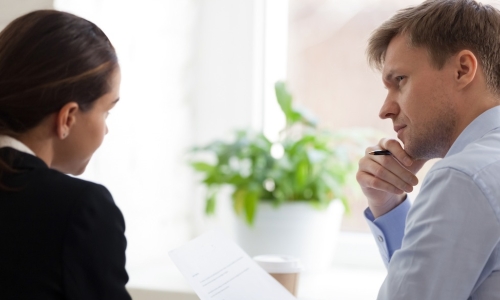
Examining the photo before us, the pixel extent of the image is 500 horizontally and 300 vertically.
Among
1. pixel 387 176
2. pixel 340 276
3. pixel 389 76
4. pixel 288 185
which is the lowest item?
pixel 340 276

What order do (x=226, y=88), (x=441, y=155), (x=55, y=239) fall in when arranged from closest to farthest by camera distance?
1. (x=55, y=239)
2. (x=441, y=155)
3. (x=226, y=88)

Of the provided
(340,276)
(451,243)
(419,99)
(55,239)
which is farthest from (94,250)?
(340,276)

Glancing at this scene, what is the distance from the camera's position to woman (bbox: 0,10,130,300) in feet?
3.03

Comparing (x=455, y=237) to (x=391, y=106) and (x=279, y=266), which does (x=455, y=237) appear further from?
(x=279, y=266)

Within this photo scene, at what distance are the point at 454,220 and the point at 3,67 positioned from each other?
2.41 feet

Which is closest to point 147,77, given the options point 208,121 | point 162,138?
point 162,138

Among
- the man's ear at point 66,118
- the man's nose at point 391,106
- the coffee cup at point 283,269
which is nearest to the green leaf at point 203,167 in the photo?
the coffee cup at point 283,269

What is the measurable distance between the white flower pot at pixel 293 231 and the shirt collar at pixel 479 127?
0.78m

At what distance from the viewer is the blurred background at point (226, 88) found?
78.7 inches

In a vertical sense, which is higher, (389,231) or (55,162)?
(55,162)

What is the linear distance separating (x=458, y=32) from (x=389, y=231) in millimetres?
477

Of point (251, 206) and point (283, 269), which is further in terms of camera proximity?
point (251, 206)

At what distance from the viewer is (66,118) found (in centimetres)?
101

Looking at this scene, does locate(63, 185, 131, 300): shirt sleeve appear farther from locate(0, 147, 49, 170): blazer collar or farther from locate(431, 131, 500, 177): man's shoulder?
locate(431, 131, 500, 177): man's shoulder
